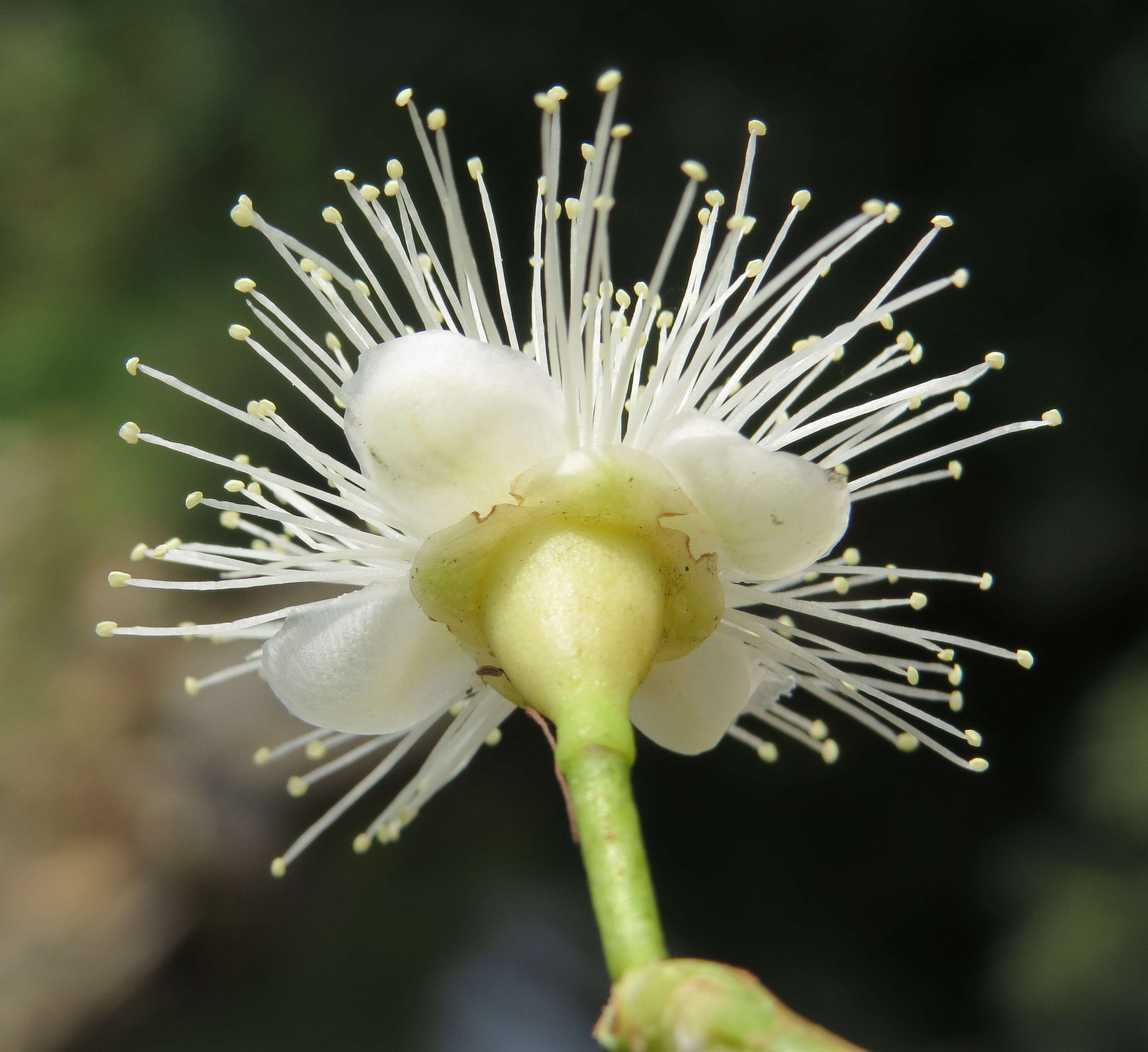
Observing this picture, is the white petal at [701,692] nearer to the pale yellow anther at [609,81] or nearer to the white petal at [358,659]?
the white petal at [358,659]

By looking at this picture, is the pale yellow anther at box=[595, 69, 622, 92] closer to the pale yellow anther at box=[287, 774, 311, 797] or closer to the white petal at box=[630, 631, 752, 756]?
the white petal at box=[630, 631, 752, 756]

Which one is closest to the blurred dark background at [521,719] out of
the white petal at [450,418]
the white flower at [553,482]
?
the white flower at [553,482]

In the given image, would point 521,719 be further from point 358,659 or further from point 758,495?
point 758,495

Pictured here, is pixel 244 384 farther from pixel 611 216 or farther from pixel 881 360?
pixel 881 360

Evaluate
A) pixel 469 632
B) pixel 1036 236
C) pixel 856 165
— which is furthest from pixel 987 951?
pixel 469 632

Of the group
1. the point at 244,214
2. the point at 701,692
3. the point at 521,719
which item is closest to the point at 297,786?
the point at 701,692

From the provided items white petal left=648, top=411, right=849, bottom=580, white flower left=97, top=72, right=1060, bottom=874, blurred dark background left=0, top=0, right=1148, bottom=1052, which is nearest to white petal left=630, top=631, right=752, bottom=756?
white flower left=97, top=72, right=1060, bottom=874
